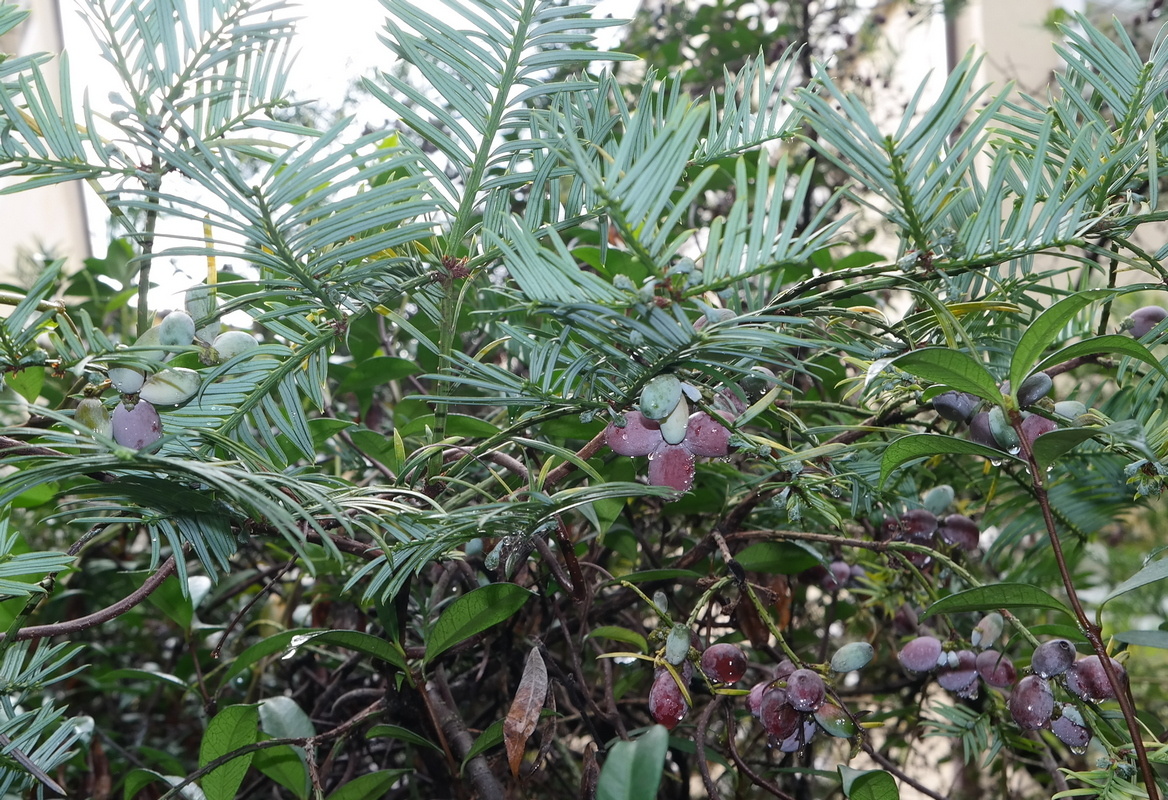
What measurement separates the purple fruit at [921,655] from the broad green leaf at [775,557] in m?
0.07

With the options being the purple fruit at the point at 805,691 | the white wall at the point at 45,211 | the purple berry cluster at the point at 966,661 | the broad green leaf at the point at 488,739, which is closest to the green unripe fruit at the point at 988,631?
the purple berry cluster at the point at 966,661

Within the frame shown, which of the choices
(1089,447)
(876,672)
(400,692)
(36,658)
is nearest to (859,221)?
(876,672)

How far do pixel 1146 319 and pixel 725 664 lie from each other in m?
0.21

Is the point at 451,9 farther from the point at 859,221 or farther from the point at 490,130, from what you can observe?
the point at 859,221

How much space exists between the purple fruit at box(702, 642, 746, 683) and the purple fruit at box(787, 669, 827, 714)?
0.02m

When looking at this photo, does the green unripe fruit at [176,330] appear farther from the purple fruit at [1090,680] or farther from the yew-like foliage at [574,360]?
the purple fruit at [1090,680]

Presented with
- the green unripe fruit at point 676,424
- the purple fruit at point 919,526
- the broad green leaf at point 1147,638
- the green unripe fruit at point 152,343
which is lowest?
the broad green leaf at point 1147,638

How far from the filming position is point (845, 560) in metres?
0.51

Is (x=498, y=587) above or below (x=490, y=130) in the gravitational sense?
below

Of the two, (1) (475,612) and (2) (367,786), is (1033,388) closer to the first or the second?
(1) (475,612)

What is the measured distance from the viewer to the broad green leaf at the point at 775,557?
0.41 meters

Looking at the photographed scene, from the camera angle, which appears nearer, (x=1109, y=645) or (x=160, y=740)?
(x=1109, y=645)

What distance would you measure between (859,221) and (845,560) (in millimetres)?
592

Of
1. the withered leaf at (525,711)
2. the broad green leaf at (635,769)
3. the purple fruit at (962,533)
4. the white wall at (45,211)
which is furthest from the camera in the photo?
the white wall at (45,211)
